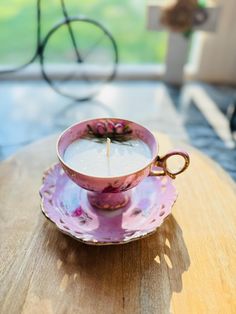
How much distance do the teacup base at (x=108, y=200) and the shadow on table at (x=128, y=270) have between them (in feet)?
0.26

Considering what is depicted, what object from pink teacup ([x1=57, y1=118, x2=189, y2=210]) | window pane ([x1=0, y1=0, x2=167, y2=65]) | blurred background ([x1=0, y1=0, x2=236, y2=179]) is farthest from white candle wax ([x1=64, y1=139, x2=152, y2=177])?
window pane ([x1=0, y1=0, x2=167, y2=65])

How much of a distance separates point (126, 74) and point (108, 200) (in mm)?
1393

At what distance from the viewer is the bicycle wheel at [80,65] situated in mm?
1729

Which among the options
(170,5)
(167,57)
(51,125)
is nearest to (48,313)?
(51,125)

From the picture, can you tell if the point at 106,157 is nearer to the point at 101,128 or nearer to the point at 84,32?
the point at 101,128

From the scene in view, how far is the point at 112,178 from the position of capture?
0.52 metres

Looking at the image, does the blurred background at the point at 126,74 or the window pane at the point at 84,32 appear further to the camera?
the window pane at the point at 84,32

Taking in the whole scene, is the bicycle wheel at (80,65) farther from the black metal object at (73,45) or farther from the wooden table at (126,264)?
the wooden table at (126,264)

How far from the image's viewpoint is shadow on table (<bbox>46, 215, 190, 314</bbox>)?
48 cm

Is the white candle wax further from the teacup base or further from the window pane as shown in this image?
the window pane

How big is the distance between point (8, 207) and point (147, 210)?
26 cm

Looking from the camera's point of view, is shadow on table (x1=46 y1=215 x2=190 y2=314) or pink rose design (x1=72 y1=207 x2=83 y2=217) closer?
shadow on table (x1=46 y1=215 x2=190 y2=314)

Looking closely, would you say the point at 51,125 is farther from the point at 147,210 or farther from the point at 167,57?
the point at 147,210

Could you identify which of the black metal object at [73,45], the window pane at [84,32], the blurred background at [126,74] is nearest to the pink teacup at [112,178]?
the blurred background at [126,74]
